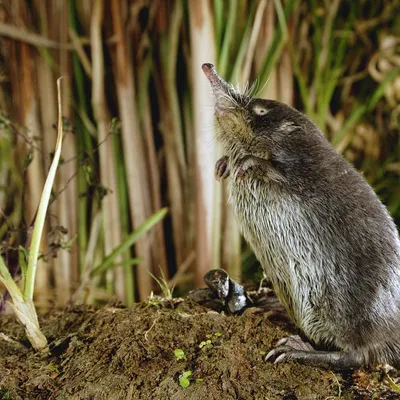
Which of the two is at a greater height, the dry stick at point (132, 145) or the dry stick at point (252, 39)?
the dry stick at point (252, 39)

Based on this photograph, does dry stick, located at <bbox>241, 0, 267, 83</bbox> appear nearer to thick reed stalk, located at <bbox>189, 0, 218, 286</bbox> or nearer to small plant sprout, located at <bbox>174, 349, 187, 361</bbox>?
thick reed stalk, located at <bbox>189, 0, 218, 286</bbox>

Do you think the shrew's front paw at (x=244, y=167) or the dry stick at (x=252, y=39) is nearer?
the shrew's front paw at (x=244, y=167)

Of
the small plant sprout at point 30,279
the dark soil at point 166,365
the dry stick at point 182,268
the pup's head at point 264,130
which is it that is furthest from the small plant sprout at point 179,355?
the dry stick at point 182,268

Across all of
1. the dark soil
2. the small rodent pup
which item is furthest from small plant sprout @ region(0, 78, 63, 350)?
the small rodent pup

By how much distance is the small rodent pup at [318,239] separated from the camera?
1207 millimetres

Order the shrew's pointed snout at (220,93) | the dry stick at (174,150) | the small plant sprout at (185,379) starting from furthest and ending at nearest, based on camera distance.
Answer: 1. the dry stick at (174,150)
2. the shrew's pointed snout at (220,93)
3. the small plant sprout at (185,379)

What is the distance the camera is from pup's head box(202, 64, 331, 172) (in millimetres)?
1316

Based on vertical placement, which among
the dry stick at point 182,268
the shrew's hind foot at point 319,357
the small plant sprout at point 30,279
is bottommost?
the dry stick at point 182,268

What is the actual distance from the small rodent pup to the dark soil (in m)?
0.05

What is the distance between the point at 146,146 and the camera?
2574 mm

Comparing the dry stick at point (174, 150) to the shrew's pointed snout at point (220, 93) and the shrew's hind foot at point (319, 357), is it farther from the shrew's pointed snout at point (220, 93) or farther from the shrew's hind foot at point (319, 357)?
the shrew's hind foot at point (319, 357)

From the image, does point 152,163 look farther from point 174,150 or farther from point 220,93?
point 220,93

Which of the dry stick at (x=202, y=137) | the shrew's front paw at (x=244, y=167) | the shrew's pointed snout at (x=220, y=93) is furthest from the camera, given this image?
the dry stick at (x=202, y=137)

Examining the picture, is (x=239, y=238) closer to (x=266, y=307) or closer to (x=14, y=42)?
(x=266, y=307)
